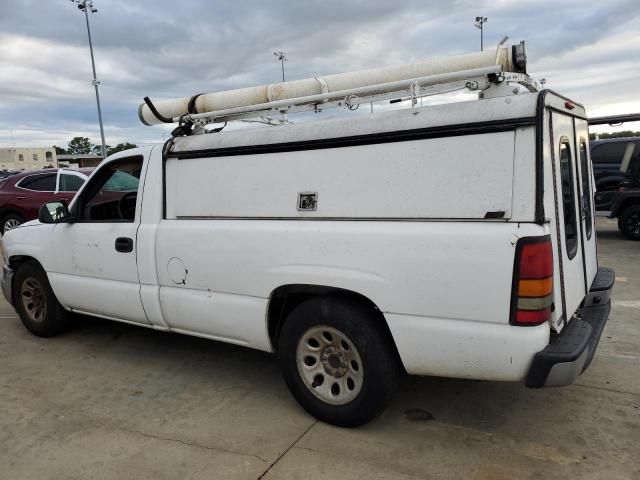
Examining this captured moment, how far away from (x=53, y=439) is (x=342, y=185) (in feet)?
7.87

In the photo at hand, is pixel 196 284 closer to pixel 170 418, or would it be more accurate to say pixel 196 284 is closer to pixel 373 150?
pixel 170 418

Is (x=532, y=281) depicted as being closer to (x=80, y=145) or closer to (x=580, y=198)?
(x=580, y=198)

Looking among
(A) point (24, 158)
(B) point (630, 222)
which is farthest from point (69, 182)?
(A) point (24, 158)

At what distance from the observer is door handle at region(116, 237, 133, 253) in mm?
4092

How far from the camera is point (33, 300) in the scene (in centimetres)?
527

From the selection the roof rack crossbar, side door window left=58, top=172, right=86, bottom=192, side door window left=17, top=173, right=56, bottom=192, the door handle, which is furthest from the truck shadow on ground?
side door window left=17, top=173, right=56, bottom=192

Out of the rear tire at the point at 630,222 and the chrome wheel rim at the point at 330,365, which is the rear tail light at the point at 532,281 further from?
the rear tire at the point at 630,222

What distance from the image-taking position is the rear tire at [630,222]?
9914 mm

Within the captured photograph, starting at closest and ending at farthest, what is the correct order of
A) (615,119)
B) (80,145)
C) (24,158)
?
1. (615,119)
2. (24,158)
3. (80,145)

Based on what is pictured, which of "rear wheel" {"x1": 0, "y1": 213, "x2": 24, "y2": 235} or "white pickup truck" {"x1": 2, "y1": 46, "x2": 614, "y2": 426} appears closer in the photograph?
"white pickup truck" {"x1": 2, "y1": 46, "x2": 614, "y2": 426}

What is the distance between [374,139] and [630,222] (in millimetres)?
8872

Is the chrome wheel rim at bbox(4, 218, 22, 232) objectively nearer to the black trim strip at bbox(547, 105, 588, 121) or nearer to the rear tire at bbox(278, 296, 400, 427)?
the rear tire at bbox(278, 296, 400, 427)

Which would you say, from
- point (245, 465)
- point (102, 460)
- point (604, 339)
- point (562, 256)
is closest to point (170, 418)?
point (102, 460)

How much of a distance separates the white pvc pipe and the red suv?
8510 millimetres
